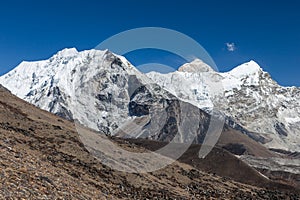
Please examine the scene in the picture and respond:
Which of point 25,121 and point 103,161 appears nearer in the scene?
point 103,161

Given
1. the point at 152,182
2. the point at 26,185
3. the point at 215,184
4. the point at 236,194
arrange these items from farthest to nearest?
1. the point at 215,184
2. the point at 236,194
3. the point at 152,182
4. the point at 26,185

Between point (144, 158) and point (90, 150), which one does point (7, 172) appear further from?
point (144, 158)

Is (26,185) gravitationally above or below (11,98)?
below

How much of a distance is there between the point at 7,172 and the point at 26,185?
222cm

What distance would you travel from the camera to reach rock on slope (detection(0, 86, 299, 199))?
31067mm

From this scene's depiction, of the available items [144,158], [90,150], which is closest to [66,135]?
[90,150]

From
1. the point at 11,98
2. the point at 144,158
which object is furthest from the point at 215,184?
the point at 11,98

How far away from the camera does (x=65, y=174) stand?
42.0m

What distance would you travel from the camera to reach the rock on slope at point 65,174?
1223 inches

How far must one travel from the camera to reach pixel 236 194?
79.9m

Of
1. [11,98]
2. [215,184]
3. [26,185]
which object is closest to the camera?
Answer: [26,185]

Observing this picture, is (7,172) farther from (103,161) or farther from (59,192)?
(103,161)

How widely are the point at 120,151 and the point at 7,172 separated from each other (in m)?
53.9

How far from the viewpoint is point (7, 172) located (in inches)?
1191
